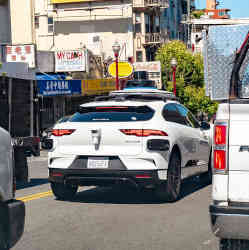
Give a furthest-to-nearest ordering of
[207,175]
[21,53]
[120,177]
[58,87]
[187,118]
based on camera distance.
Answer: [21,53], [58,87], [207,175], [187,118], [120,177]

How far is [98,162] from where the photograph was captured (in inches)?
399

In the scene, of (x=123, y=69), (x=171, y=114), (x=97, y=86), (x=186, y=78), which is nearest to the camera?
(x=171, y=114)

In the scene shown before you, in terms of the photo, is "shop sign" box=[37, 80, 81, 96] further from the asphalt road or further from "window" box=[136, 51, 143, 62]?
the asphalt road

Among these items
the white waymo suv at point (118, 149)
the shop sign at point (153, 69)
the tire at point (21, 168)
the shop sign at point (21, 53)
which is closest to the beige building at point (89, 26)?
the shop sign at point (153, 69)

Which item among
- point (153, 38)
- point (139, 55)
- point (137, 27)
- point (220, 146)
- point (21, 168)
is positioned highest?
point (137, 27)

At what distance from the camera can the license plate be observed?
33.1ft

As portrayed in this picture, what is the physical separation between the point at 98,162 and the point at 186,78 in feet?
157

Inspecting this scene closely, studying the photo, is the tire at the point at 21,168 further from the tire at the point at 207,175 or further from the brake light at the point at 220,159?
the brake light at the point at 220,159

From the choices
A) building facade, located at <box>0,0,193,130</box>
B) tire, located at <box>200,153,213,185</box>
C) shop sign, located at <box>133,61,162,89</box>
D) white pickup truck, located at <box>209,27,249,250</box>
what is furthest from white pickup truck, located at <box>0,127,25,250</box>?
building facade, located at <box>0,0,193,130</box>

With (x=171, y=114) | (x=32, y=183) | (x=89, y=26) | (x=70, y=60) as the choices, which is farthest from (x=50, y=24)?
(x=171, y=114)

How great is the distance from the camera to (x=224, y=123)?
572 centimetres

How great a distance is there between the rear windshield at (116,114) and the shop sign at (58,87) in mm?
21853

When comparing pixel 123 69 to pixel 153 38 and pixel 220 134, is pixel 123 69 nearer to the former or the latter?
pixel 153 38

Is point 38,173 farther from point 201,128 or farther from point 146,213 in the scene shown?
point 146,213
